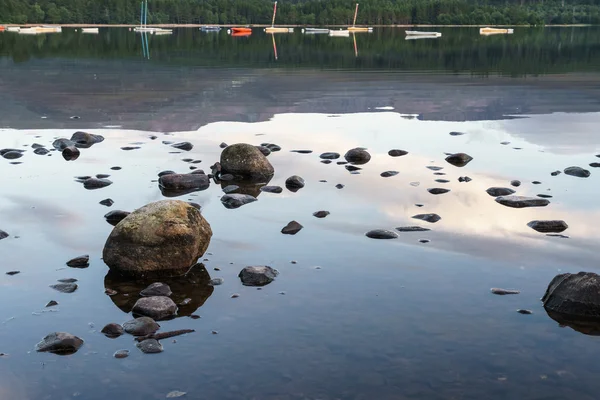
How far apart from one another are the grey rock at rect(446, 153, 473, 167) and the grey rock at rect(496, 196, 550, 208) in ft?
17.2

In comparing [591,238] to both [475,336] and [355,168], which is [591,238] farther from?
[355,168]

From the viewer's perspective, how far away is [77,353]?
1123cm

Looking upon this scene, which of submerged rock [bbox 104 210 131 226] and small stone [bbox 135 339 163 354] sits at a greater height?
submerged rock [bbox 104 210 131 226]

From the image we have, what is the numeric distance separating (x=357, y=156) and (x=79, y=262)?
1249cm

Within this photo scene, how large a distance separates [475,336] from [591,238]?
613 cm

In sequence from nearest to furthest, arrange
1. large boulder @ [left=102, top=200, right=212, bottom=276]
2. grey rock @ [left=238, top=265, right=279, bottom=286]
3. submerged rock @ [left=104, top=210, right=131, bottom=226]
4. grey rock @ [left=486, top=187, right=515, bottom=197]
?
grey rock @ [left=238, top=265, right=279, bottom=286] → large boulder @ [left=102, top=200, right=212, bottom=276] → submerged rock @ [left=104, top=210, right=131, bottom=226] → grey rock @ [left=486, top=187, right=515, bottom=197]

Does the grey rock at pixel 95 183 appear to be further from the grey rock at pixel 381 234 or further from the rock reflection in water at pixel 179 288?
the grey rock at pixel 381 234

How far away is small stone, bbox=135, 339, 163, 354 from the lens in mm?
11289

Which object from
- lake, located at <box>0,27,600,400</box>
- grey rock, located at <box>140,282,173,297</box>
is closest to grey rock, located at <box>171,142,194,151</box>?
lake, located at <box>0,27,600,400</box>

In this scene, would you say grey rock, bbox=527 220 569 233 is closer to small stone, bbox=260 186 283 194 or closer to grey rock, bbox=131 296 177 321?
small stone, bbox=260 186 283 194

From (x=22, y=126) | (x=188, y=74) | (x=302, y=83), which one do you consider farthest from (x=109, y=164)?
(x=188, y=74)

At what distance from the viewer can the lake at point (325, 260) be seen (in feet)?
34.9

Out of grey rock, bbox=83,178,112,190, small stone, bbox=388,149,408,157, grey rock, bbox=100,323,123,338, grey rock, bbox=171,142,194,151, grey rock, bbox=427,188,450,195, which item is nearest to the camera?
grey rock, bbox=100,323,123,338

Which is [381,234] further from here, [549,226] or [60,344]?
[60,344]
